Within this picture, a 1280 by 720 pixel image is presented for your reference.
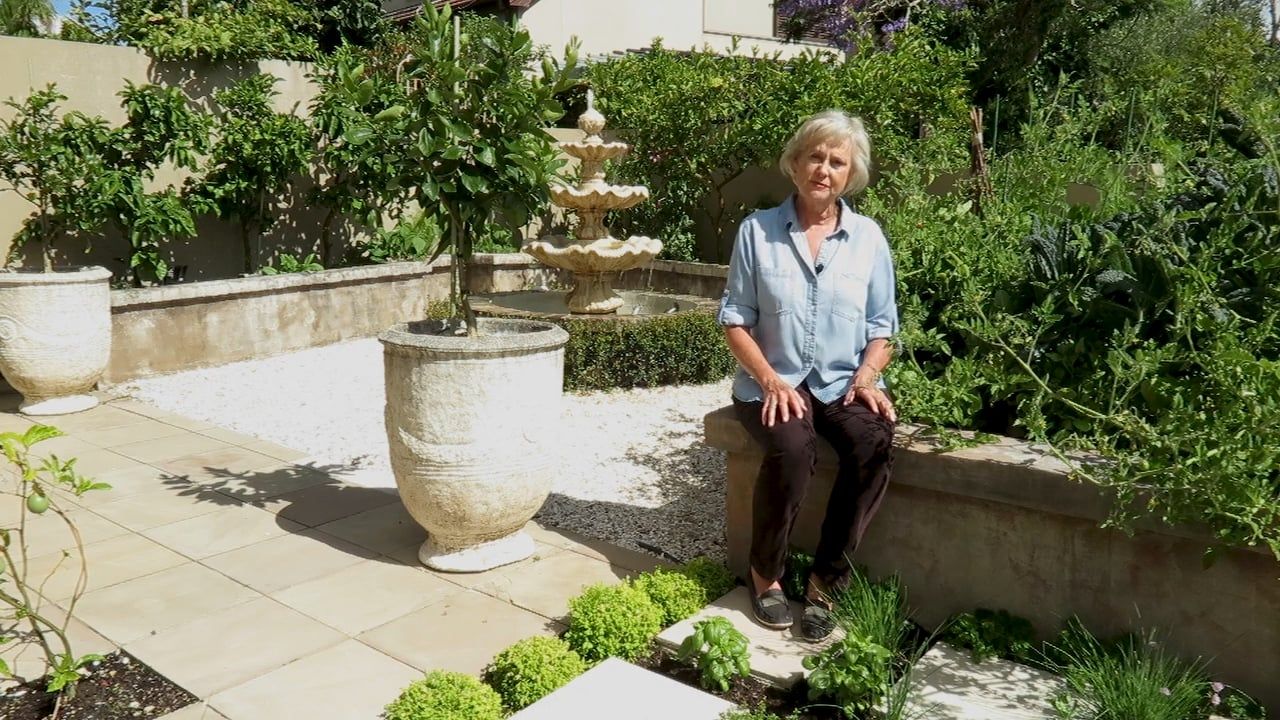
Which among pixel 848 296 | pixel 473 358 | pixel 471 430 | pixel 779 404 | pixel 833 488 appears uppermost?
pixel 848 296

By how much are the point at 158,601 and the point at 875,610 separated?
2.35 m

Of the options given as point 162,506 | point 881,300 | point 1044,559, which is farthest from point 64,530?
point 1044,559

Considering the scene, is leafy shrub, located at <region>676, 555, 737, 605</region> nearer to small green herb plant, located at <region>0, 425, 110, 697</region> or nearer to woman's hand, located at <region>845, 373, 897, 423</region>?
woman's hand, located at <region>845, 373, 897, 423</region>

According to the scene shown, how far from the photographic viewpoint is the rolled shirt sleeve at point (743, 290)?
3.07 meters

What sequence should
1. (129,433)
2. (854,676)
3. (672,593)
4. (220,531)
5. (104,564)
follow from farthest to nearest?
(129,433), (220,531), (104,564), (672,593), (854,676)

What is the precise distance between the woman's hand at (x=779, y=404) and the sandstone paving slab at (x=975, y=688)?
2.57 feet

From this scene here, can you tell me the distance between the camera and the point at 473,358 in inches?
127

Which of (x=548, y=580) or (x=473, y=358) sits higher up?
(x=473, y=358)

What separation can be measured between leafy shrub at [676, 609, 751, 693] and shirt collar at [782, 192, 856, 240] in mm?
1267

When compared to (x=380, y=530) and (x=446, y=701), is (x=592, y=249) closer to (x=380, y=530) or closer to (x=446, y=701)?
(x=380, y=530)

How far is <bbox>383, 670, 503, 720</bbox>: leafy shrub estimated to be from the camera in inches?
94.1

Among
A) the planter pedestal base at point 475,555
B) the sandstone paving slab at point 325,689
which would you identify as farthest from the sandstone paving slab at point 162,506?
the sandstone paving slab at point 325,689

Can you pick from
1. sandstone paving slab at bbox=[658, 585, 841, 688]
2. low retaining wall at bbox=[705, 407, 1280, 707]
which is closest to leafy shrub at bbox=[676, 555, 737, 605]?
sandstone paving slab at bbox=[658, 585, 841, 688]

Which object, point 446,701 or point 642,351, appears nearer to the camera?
point 446,701
